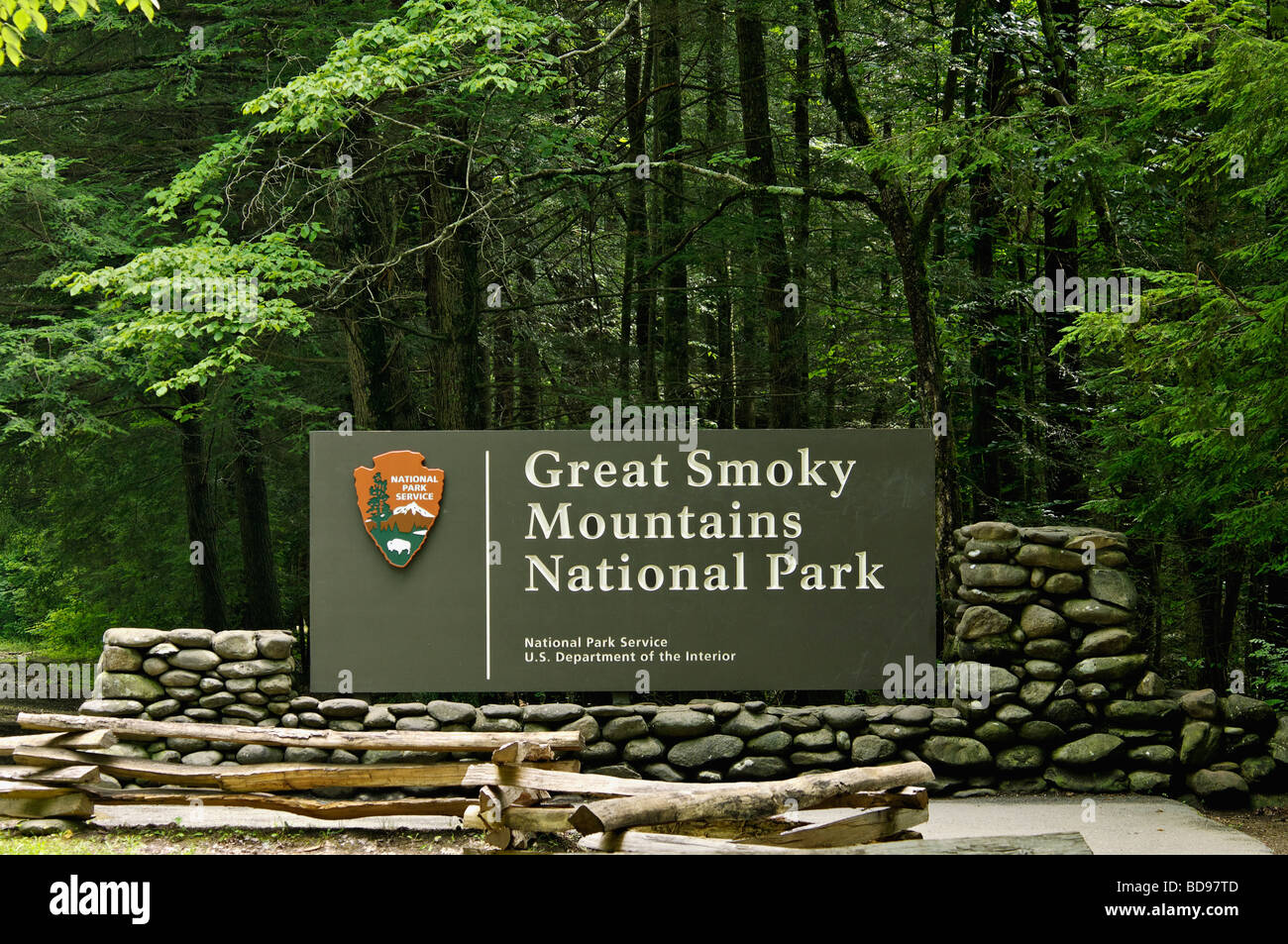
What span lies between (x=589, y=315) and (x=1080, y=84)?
858cm

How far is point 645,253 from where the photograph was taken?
16250mm

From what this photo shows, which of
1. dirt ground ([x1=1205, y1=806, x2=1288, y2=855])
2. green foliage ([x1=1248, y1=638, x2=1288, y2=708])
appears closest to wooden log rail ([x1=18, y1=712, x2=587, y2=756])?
dirt ground ([x1=1205, y1=806, x2=1288, y2=855])

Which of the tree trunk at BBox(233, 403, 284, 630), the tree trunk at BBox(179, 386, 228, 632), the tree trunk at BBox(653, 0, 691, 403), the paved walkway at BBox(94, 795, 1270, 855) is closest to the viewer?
the paved walkway at BBox(94, 795, 1270, 855)

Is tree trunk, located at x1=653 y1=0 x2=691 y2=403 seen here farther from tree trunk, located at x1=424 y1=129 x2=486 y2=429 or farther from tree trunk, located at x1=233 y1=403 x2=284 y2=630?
tree trunk, located at x1=233 y1=403 x2=284 y2=630

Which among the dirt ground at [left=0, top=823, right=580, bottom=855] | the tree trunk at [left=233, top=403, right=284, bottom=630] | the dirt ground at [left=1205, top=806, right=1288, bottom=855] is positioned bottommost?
the dirt ground at [left=1205, top=806, right=1288, bottom=855]

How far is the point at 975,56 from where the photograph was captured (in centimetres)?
1219

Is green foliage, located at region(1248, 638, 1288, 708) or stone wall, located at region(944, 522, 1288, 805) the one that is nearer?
stone wall, located at region(944, 522, 1288, 805)

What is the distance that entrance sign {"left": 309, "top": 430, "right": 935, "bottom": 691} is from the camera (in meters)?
7.91

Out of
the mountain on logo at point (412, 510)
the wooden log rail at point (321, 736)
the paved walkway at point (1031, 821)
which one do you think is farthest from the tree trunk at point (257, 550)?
the paved walkway at point (1031, 821)

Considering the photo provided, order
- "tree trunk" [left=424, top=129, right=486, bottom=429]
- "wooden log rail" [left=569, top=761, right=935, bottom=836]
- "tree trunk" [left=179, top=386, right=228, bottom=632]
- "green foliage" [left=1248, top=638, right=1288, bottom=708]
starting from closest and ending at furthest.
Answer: "wooden log rail" [left=569, top=761, right=935, bottom=836] < "green foliage" [left=1248, top=638, right=1288, bottom=708] < "tree trunk" [left=424, top=129, right=486, bottom=429] < "tree trunk" [left=179, top=386, right=228, bottom=632]

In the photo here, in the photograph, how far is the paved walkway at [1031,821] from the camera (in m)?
6.63

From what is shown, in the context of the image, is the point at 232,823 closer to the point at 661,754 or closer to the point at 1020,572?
the point at 661,754

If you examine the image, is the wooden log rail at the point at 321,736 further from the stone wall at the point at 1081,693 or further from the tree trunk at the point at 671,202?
the tree trunk at the point at 671,202

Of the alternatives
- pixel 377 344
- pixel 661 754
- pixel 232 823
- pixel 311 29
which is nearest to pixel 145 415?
pixel 377 344
